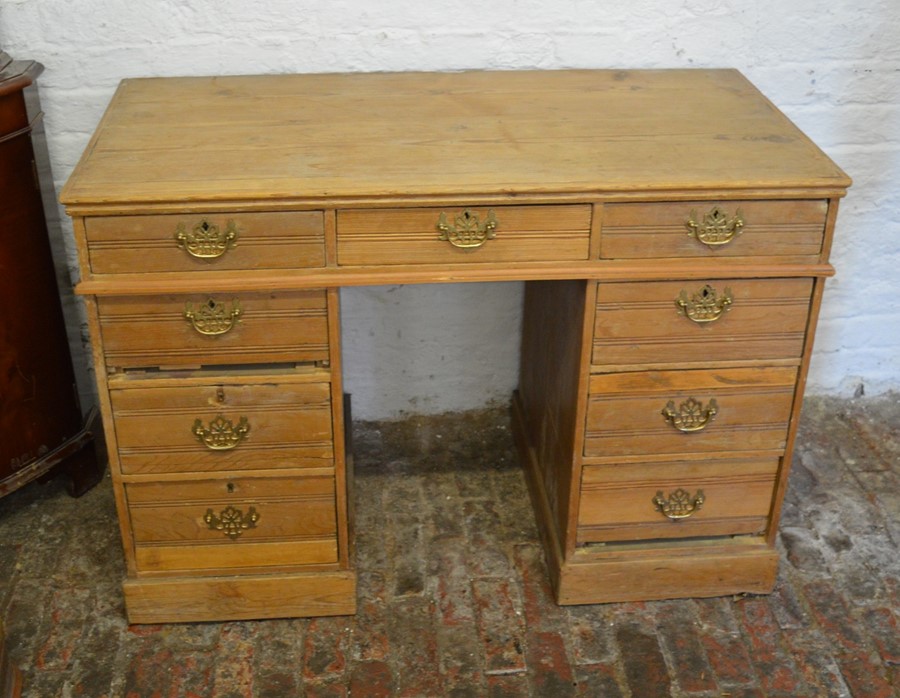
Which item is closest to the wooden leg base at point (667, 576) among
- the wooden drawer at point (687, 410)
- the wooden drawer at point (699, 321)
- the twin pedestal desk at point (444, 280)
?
the twin pedestal desk at point (444, 280)

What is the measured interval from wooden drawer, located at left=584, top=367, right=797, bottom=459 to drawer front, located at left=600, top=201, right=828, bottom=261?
0.28 m

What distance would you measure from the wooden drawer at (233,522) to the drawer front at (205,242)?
20.5 inches

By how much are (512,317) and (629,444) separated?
816mm

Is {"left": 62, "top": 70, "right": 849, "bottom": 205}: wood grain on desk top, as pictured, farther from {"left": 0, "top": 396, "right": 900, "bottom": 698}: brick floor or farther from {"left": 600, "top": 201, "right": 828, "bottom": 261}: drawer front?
{"left": 0, "top": 396, "right": 900, "bottom": 698}: brick floor

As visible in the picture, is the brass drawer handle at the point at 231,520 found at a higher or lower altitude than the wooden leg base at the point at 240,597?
higher

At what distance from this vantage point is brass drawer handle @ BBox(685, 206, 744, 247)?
7.09ft

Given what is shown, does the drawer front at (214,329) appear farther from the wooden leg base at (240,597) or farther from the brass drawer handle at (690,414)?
the brass drawer handle at (690,414)

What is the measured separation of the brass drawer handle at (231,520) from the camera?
243 centimetres

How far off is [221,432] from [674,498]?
1.03m

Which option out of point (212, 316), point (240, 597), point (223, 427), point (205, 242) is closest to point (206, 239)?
point (205, 242)

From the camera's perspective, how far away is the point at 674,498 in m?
2.49

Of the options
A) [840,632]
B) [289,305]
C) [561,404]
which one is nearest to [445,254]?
[289,305]

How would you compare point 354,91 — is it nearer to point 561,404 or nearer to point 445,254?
point 445,254

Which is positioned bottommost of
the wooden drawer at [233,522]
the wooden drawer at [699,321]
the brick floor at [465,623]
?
the brick floor at [465,623]
